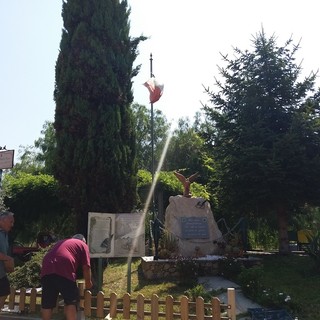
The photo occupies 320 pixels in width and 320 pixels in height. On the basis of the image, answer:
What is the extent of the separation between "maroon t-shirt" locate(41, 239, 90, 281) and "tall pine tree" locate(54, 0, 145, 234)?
14.1ft

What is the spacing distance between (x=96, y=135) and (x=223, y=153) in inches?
196

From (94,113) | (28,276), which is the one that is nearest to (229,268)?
(28,276)

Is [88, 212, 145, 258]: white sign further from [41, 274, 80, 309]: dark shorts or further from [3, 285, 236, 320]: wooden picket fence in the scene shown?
[41, 274, 80, 309]: dark shorts

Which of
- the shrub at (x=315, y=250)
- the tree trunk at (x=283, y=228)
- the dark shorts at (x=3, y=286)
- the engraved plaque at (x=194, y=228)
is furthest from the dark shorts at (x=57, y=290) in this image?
the tree trunk at (x=283, y=228)

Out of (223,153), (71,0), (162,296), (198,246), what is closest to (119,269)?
(198,246)

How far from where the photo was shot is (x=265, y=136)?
1159 centimetres

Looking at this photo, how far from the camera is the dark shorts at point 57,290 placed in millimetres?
4613

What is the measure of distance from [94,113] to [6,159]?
4.09m

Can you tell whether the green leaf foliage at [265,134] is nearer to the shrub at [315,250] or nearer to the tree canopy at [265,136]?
the tree canopy at [265,136]

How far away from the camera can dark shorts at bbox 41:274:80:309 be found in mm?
4613

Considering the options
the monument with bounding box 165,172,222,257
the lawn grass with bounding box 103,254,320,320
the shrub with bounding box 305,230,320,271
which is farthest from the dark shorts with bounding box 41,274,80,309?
the shrub with bounding box 305,230,320,271

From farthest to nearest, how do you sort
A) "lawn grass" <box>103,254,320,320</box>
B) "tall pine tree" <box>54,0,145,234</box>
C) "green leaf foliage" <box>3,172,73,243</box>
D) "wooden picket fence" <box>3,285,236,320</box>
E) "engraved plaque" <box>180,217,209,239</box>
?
"green leaf foliage" <box>3,172,73,243</box> → "engraved plaque" <box>180,217,209,239</box> → "tall pine tree" <box>54,0,145,234</box> → "lawn grass" <box>103,254,320,320</box> → "wooden picket fence" <box>3,285,236,320</box>

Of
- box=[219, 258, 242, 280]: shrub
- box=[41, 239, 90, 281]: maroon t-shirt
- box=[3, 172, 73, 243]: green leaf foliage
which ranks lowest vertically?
box=[219, 258, 242, 280]: shrub

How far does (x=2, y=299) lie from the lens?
16.8 feet
